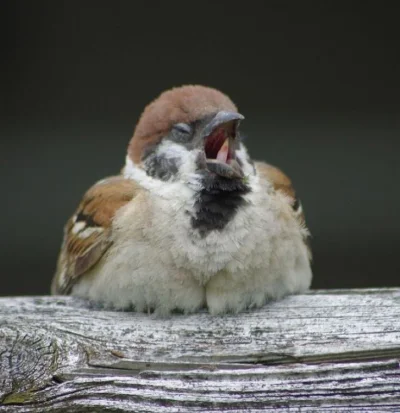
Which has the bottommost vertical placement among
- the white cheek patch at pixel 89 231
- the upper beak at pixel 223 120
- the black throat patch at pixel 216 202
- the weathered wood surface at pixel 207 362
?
the weathered wood surface at pixel 207 362

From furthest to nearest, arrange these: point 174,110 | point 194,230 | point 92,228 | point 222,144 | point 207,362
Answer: point 92,228 < point 174,110 < point 222,144 < point 194,230 < point 207,362

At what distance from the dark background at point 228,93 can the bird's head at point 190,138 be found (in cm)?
133

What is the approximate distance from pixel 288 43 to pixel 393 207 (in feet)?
2.99

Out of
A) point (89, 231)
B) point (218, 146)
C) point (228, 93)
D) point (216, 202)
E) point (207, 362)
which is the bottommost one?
point (207, 362)

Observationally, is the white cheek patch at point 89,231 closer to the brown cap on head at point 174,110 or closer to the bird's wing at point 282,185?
the brown cap on head at point 174,110

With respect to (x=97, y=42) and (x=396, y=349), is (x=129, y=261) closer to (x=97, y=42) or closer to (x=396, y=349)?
(x=396, y=349)

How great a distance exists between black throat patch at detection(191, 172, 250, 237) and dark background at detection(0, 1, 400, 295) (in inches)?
66.9

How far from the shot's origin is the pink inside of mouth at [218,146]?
2.15m

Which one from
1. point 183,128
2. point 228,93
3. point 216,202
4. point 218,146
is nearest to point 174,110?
point 183,128

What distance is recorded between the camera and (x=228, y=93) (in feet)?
12.6

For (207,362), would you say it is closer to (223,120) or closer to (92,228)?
(223,120)

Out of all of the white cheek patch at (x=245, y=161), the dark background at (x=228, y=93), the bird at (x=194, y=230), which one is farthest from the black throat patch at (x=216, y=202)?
the dark background at (x=228, y=93)

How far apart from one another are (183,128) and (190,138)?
5cm

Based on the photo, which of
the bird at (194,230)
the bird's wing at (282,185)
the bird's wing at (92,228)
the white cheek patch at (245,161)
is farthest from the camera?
the bird's wing at (282,185)
